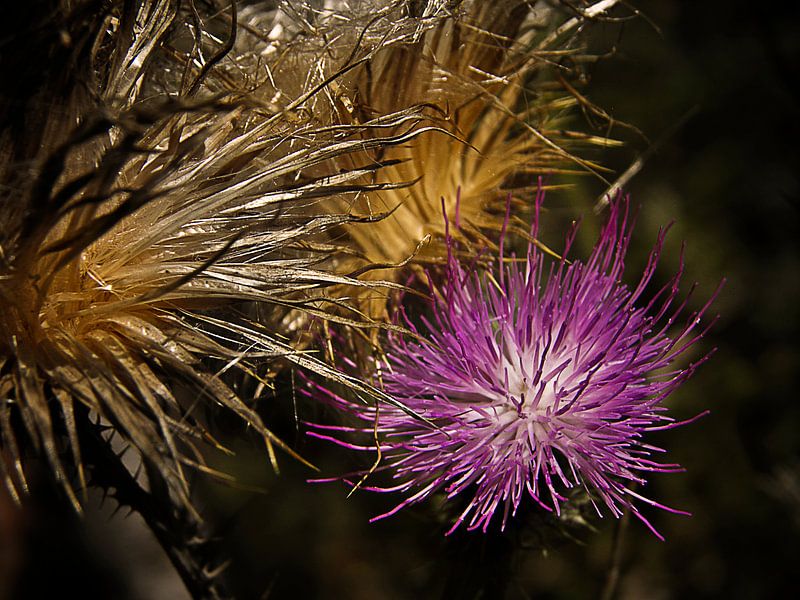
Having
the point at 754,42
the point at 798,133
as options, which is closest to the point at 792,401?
the point at 798,133

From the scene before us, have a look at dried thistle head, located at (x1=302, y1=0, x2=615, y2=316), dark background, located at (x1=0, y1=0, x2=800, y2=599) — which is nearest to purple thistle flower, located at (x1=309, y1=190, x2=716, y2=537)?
dried thistle head, located at (x1=302, y1=0, x2=615, y2=316)

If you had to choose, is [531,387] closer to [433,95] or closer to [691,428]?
[433,95]

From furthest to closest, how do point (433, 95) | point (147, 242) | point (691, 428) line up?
point (691, 428) → point (433, 95) → point (147, 242)

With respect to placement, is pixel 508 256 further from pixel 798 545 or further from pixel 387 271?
pixel 798 545

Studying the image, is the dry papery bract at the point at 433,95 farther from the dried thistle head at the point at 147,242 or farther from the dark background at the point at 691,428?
the dark background at the point at 691,428

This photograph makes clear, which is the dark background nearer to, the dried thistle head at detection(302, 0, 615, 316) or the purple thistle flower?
the dried thistle head at detection(302, 0, 615, 316)

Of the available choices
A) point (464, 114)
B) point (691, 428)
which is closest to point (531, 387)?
point (464, 114)
